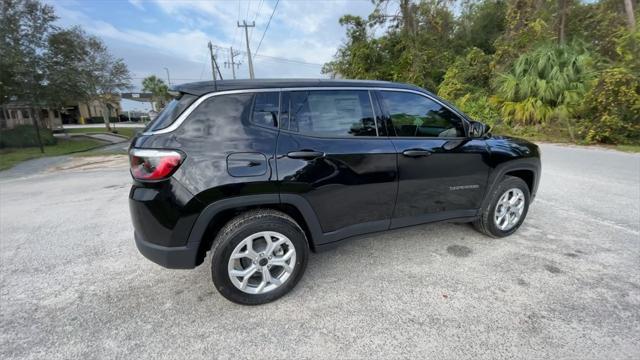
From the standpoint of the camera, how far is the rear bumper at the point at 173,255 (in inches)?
84.9

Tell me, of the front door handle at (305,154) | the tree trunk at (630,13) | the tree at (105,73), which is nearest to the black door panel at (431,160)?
the front door handle at (305,154)

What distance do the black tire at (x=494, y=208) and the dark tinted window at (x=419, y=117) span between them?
2.62 ft

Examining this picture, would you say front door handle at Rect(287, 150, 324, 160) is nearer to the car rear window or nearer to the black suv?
the black suv

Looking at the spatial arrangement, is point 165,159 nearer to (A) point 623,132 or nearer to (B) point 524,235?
(B) point 524,235

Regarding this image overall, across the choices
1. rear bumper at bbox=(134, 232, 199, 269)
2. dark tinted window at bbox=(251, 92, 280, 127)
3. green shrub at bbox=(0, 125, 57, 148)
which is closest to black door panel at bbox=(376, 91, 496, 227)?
dark tinted window at bbox=(251, 92, 280, 127)

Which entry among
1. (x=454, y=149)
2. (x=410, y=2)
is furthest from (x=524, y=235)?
(x=410, y=2)

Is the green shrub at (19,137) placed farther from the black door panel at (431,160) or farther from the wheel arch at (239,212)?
the black door panel at (431,160)

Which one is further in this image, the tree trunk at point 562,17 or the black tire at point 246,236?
the tree trunk at point 562,17

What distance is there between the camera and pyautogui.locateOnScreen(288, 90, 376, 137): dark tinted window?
2.36 meters

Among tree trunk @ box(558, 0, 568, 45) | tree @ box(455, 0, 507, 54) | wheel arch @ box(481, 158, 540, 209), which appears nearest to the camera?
wheel arch @ box(481, 158, 540, 209)

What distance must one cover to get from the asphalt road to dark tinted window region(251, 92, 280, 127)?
4.75 ft

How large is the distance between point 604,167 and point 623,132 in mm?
4049

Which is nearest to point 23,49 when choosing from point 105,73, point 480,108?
point 105,73

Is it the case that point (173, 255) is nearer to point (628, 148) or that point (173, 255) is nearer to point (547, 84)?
point (628, 148)
